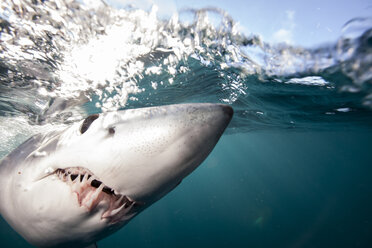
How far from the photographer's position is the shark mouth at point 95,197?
5.25 ft

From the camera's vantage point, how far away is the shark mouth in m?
1.60

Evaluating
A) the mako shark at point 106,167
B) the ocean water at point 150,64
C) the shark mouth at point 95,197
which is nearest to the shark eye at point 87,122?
the mako shark at point 106,167

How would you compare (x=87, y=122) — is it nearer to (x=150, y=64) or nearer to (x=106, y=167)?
(x=106, y=167)

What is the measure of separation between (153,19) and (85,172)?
4.08 m

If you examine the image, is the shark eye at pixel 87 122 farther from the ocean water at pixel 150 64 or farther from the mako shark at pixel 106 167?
the ocean water at pixel 150 64

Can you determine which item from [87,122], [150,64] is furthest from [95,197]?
[150,64]

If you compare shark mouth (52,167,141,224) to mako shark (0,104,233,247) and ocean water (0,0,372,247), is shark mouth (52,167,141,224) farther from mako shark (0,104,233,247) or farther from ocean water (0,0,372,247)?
ocean water (0,0,372,247)

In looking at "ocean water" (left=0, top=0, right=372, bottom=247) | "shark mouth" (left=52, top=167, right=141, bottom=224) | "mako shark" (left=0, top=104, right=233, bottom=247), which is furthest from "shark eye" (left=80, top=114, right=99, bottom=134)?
"ocean water" (left=0, top=0, right=372, bottom=247)

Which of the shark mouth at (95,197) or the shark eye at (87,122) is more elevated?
the shark eye at (87,122)

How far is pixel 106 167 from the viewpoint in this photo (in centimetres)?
147

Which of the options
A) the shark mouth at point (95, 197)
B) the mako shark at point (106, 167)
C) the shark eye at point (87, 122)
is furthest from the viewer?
the shark eye at point (87, 122)

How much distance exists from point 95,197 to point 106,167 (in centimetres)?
29

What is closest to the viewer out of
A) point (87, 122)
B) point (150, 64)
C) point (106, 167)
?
point (106, 167)

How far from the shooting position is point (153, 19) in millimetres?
4637
